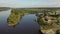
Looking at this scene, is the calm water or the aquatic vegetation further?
the calm water

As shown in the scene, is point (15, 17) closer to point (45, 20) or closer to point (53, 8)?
point (45, 20)

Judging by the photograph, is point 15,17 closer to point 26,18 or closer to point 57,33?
point 26,18

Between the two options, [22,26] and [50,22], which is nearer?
[50,22]

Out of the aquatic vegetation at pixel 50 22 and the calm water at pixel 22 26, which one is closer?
the aquatic vegetation at pixel 50 22

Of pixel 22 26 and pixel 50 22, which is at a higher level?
pixel 50 22
